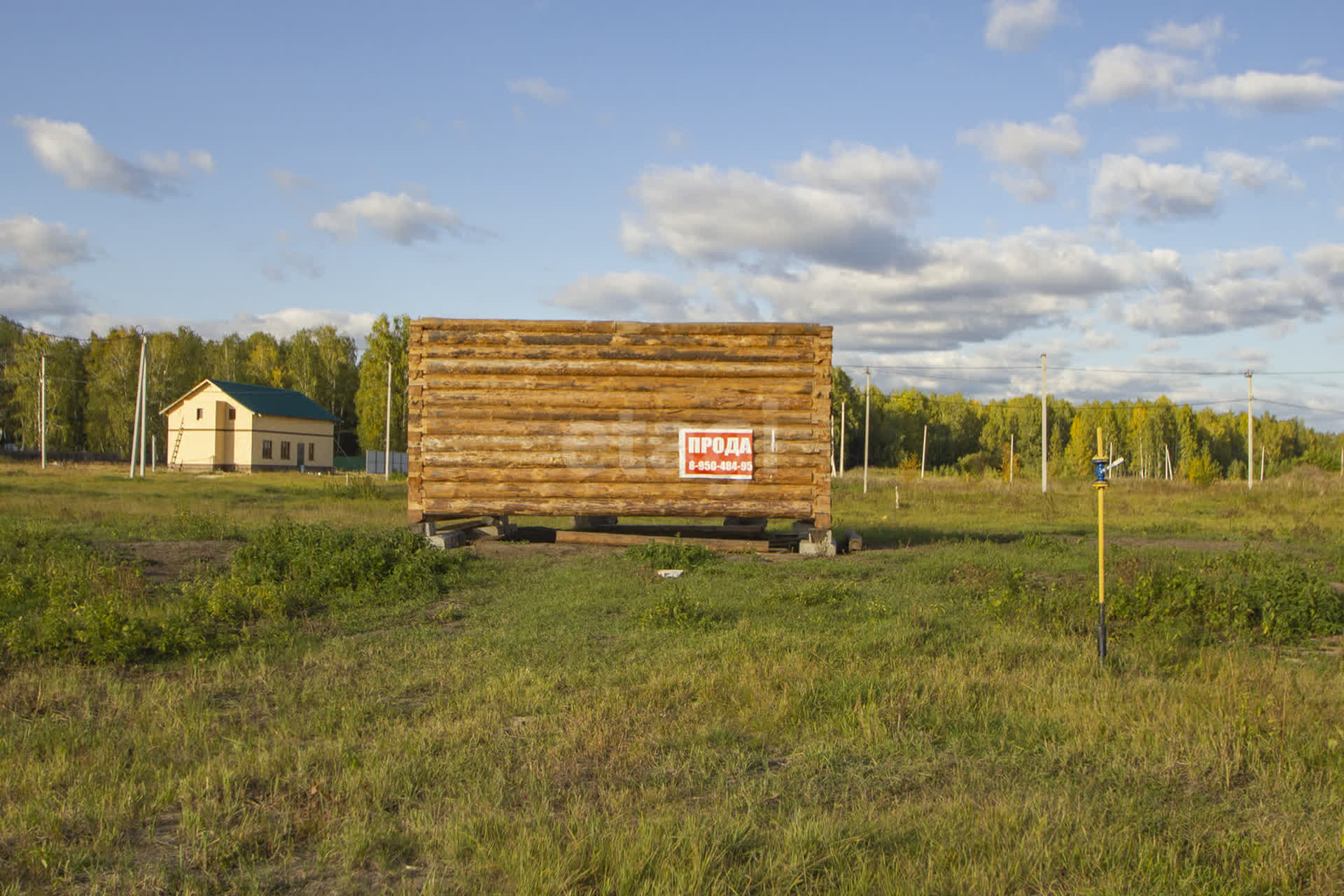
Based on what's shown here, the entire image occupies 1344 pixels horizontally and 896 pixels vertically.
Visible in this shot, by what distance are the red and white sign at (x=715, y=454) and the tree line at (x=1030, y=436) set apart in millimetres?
66084

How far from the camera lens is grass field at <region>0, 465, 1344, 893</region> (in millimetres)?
4312

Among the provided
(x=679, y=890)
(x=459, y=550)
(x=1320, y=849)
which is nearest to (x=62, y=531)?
(x=459, y=550)

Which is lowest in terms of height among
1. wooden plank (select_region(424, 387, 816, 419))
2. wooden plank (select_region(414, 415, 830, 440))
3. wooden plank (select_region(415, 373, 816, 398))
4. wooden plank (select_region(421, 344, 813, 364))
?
wooden plank (select_region(414, 415, 830, 440))

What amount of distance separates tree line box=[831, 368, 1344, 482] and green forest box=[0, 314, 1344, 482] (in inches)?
10.6

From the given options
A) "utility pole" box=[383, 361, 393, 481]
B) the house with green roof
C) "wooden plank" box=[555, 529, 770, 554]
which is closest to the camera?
"wooden plank" box=[555, 529, 770, 554]

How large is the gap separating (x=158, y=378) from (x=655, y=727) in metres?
78.4

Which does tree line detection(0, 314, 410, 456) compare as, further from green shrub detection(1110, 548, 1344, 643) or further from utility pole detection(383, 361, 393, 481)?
green shrub detection(1110, 548, 1344, 643)

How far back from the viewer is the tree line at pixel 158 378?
214 feet

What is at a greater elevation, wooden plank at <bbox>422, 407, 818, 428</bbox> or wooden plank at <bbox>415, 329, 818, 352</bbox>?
wooden plank at <bbox>415, 329, 818, 352</bbox>

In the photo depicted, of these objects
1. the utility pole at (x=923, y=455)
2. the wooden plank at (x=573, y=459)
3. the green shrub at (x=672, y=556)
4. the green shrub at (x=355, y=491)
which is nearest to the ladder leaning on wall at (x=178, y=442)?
the green shrub at (x=355, y=491)

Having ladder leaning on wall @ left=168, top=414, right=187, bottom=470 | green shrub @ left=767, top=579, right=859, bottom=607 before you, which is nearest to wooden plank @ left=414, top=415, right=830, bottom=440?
green shrub @ left=767, top=579, right=859, bottom=607

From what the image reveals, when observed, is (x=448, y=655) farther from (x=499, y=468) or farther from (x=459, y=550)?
(x=499, y=468)

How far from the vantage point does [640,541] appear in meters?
17.6

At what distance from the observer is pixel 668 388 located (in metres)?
16.6
